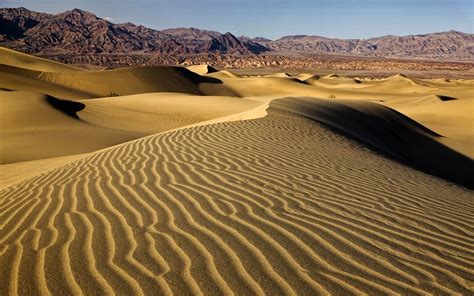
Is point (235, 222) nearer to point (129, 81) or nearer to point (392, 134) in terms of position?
point (392, 134)

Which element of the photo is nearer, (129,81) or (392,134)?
(392,134)

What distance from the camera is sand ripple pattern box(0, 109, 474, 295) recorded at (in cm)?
302

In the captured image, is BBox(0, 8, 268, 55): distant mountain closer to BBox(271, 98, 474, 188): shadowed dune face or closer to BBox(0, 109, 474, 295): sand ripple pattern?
BBox(271, 98, 474, 188): shadowed dune face

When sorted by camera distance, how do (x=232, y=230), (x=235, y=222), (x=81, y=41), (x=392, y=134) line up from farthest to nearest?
(x=81, y=41) → (x=392, y=134) → (x=235, y=222) → (x=232, y=230)

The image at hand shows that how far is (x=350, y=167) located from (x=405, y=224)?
9.14ft

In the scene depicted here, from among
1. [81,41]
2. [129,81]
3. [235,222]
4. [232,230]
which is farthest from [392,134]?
[81,41]

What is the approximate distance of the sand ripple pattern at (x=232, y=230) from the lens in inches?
119

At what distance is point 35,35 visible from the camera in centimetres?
15025

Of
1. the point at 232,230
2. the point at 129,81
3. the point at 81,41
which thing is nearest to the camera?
the point at 232,230

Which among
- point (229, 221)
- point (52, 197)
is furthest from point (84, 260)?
point (52, 197)

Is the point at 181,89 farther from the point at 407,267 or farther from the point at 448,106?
the point at 407,267

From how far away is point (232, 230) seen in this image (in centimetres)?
383

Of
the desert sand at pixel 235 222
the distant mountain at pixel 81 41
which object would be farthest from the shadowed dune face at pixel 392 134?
the distant mountain at pixel 81 41

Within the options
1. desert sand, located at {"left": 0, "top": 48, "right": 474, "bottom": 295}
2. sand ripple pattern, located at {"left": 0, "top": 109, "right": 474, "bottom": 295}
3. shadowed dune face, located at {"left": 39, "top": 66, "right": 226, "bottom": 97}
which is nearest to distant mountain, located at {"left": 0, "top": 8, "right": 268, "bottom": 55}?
shadowed dune face, located at {"left": 39, "top": 66, "right": 226, "bottom": 97}
